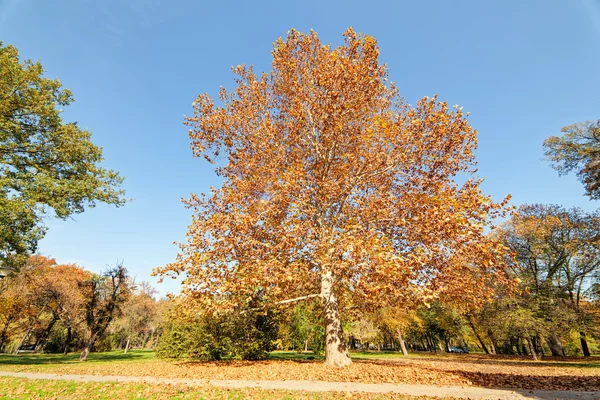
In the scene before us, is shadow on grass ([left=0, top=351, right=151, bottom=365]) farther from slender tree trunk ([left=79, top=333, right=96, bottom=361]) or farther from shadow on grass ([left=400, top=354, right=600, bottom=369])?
shadow on grass ([left=400, top=354, right=600, bottom=369])

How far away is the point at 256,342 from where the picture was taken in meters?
20.1

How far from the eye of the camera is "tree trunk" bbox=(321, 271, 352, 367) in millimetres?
13469

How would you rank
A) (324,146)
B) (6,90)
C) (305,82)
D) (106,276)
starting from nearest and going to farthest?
(324,146) → (305,82) → (6,90) → (106,276)

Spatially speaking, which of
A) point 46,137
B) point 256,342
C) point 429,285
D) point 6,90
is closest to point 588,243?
point 429,285

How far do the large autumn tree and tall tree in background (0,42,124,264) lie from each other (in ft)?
32.7

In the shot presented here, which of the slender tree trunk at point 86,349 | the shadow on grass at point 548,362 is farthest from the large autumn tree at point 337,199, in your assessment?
the slender tree trunk at point 86,349

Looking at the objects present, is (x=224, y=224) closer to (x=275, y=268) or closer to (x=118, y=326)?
(x=275, y=268)

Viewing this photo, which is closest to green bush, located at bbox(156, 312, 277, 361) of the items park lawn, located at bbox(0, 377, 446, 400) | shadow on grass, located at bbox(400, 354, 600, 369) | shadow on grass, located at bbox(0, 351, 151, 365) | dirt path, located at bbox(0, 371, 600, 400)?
dirt path, located at bbox(0, 371, 600, 400)

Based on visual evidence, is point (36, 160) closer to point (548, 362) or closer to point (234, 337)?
point (234, 337)

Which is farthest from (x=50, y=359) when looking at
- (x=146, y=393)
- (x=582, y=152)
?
(x=582, y=152)

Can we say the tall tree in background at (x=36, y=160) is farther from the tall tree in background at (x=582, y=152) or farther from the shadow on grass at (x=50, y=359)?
the tall tree in background at (x=582, y=152)

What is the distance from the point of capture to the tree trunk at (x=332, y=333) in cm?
1347

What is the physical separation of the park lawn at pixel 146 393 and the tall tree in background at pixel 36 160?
10.5 m

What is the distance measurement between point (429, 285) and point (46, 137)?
25.7m
